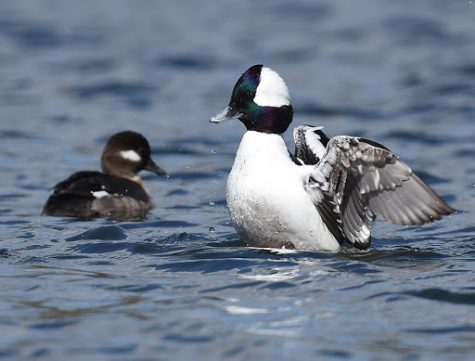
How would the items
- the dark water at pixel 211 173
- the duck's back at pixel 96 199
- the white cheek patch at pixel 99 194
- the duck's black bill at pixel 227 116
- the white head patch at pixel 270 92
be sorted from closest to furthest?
1. the dark water at pixel 211 173
2. the white head patch at pixel 270 92
3. the duck's black bill at pixel 227 116
4. the duck's back at pixel 96 199
5. the white cheek patch at pixel 99 194

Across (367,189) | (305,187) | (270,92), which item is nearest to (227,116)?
(270,92)

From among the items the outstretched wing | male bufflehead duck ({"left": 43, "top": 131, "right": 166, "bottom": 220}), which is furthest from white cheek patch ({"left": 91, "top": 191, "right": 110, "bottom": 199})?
the outstretched wing

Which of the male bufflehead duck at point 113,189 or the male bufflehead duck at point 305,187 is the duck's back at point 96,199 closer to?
the male bufflehead duck at point 113,189

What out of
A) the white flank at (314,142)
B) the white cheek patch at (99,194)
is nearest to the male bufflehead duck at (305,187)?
the white flank at (314,142)

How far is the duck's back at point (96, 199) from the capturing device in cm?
1087

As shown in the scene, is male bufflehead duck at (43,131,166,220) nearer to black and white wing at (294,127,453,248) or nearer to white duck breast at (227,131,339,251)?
white duck breast at (227,131,339,251)

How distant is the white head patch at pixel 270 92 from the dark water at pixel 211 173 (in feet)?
3.44

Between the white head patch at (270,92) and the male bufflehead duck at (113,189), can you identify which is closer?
the white head patch at (270,92)

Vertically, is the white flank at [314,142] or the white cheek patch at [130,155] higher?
the white flank at [314,142]

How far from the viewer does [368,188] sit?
8.70 m

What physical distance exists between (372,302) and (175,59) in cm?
1197

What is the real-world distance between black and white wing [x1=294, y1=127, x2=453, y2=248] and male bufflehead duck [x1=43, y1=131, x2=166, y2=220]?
9.39ft

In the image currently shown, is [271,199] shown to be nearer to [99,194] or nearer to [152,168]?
[99,194]

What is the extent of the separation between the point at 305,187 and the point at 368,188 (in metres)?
0.44
